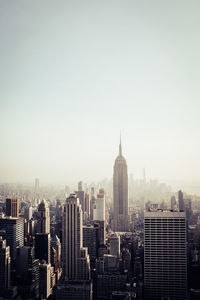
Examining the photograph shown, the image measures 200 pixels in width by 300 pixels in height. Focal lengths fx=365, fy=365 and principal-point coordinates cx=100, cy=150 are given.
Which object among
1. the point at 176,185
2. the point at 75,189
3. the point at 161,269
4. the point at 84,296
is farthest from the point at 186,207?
the point at 84,296

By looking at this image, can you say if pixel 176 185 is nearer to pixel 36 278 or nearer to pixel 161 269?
pixel 161 269

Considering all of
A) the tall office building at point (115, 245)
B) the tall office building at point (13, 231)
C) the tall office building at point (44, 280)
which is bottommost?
the tall office building at point (44, 280)

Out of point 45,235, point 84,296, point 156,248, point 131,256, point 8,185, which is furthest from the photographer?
point 45,235

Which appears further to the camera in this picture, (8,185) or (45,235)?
(45,235)

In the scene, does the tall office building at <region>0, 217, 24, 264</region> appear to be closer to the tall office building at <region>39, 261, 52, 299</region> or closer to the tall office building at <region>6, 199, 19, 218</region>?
the tall office building at <region>6, 199, 19, 218</region>

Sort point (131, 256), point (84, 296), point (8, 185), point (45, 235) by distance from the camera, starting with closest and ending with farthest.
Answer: point (84, 296) → point (8, 185) → point (131, 256) → point (45, 235)

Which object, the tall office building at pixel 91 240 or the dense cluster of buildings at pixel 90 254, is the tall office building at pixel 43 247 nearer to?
the dense cluster of buildings at pixel 90 254

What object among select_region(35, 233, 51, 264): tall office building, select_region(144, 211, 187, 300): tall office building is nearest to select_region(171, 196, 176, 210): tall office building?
select_region(144, 211, 187, 300): tall office building

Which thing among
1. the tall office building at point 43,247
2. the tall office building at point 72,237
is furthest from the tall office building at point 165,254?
the tall office building at point 43,247
